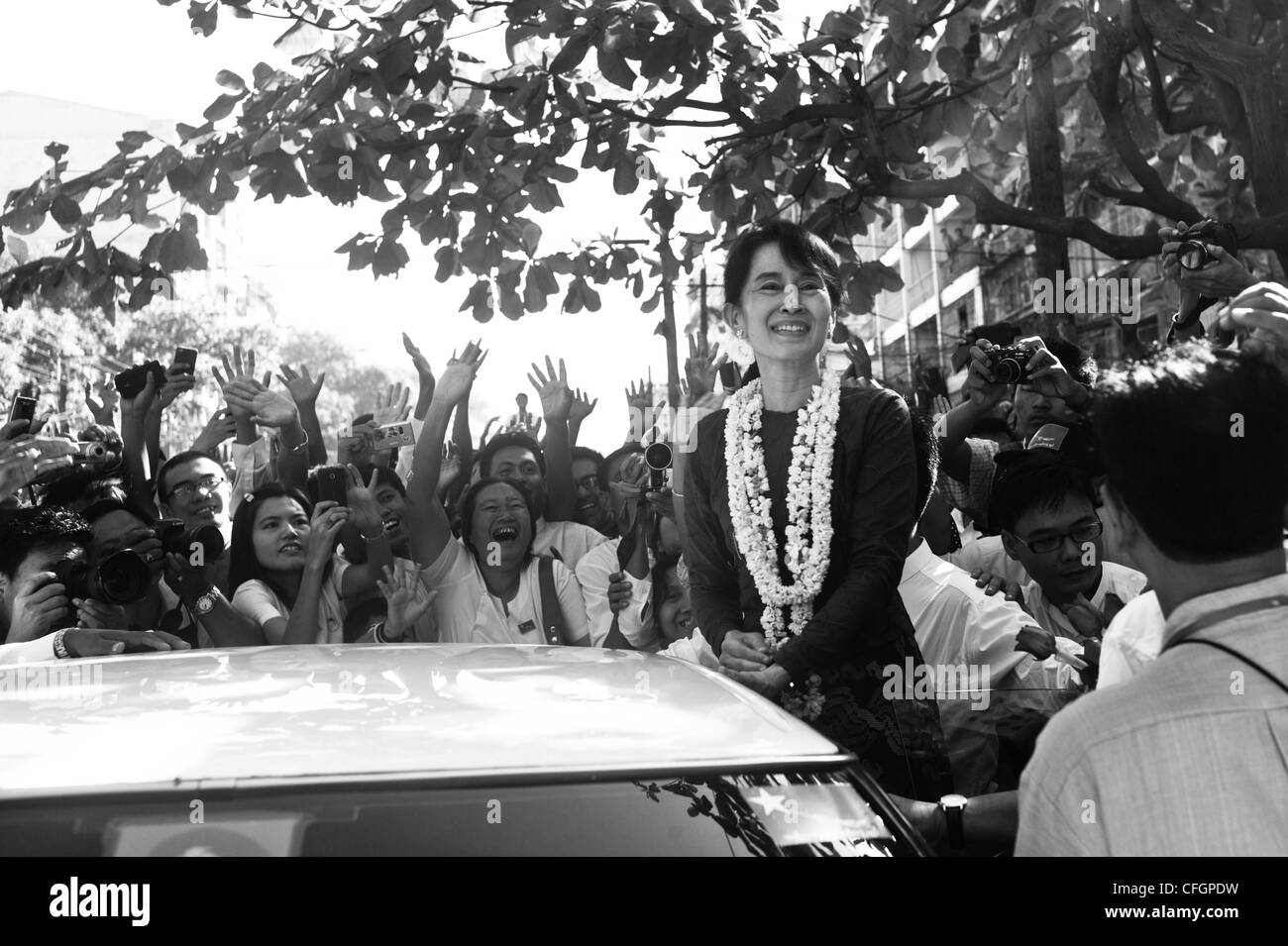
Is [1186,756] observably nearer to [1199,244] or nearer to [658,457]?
Answer: [1199,244]

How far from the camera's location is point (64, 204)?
6.39 metres

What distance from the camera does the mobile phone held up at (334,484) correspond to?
4988 mm

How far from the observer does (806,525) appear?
11.1 ft

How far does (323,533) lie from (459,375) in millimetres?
908

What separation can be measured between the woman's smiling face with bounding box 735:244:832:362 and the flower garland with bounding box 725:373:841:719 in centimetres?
12

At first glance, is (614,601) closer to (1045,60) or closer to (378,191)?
(378,191)

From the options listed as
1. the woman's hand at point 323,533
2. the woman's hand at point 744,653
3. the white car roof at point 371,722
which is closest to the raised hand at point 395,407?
the woman's hand at point 323,533

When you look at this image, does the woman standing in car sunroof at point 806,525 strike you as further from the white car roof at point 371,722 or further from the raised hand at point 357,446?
the raised hand at point 357,446

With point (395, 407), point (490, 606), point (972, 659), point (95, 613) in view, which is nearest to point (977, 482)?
point (972, 659)

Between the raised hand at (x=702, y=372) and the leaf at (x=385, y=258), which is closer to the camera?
the raised hand at (x=702, y=372)

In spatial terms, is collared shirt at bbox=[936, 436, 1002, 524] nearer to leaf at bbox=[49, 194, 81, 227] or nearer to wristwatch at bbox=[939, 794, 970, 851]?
wristwatch at bbox=[939, 794, 970, 851]

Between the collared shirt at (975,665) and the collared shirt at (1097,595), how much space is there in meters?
0.19

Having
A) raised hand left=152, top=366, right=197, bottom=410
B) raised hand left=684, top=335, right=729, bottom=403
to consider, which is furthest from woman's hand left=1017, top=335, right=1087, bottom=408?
raised hand left=152, top=366, right=197, bottom=410
